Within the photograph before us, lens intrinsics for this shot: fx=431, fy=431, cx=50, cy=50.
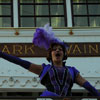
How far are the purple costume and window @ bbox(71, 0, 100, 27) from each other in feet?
22.0

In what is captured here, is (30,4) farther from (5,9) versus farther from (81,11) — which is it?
(81,11)

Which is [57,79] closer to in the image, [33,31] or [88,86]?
[88,86]

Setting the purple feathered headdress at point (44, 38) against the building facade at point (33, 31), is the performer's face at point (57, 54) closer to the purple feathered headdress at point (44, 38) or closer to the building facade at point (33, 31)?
the purple feathered headdress at point (44, 38)

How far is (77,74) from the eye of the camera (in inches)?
187

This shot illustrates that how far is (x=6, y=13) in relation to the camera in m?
11.4

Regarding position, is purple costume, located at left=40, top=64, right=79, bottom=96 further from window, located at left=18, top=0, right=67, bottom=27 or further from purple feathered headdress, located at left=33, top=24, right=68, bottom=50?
window, located at left=18, top=0, right=67, bottom=27

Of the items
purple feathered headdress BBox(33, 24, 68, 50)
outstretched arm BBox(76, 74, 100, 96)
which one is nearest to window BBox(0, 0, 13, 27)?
purple feathered headdress BBox(33, 24, 68, 50)

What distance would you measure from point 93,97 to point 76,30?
6.76 m

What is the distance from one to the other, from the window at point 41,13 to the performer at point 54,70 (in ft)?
21.2

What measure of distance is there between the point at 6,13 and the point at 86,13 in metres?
2.13

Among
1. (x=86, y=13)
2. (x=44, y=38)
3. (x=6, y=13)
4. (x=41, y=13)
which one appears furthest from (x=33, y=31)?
(x=44, y=38)

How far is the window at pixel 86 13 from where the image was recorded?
11.4 meters

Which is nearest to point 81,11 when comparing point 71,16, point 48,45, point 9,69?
point 71,16

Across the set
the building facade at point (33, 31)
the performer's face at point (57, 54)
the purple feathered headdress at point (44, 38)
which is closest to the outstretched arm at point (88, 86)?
the performer's face at point (57, 54)
